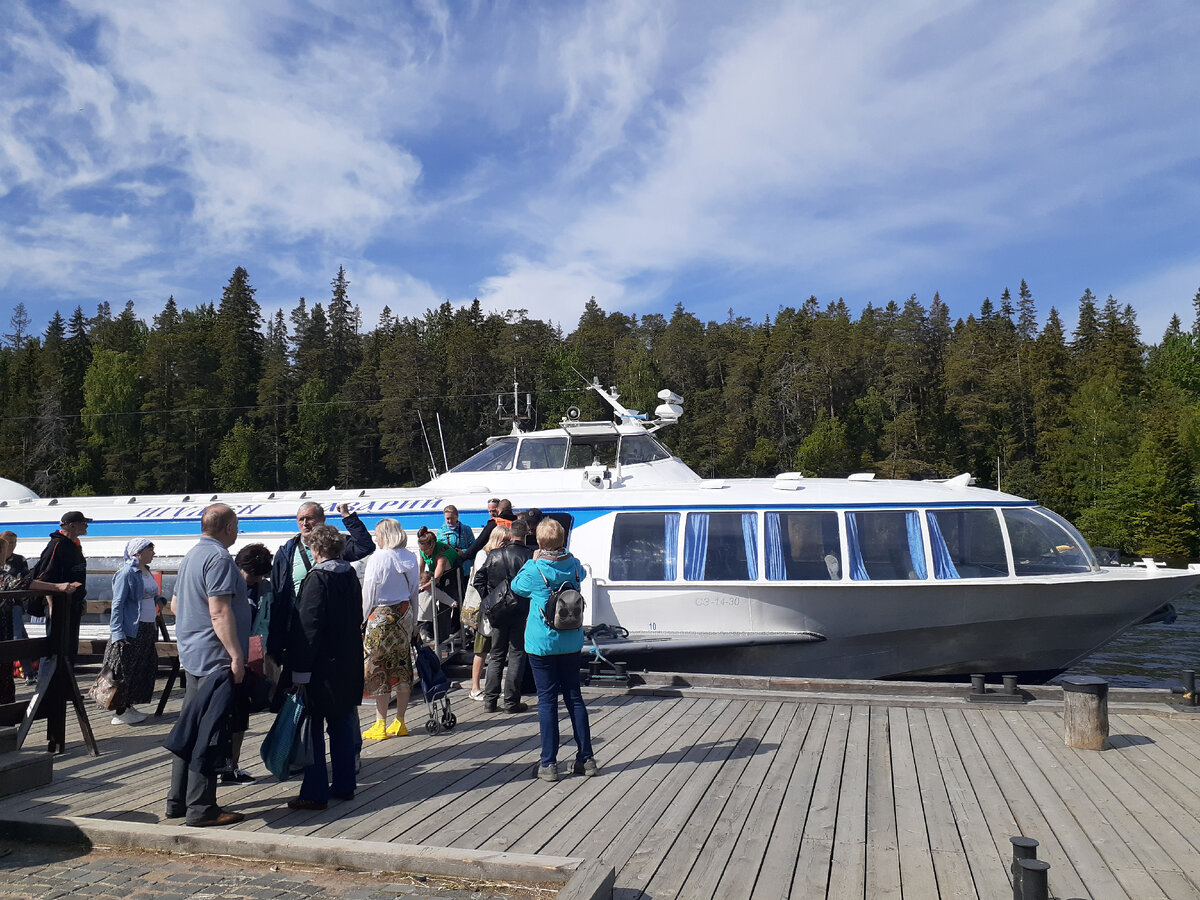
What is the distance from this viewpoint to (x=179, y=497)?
1345 centimetres

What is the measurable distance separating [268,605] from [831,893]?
3.38 m

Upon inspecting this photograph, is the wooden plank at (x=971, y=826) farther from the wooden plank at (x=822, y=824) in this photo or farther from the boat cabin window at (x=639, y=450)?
the boat cabin window at (x=639, y=450)

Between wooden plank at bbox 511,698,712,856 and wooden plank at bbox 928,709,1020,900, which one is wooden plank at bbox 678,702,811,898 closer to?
wooden plank at bbox 511,698,712,856

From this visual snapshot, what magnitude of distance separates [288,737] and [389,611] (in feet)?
4.61

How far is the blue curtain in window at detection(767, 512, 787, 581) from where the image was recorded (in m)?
10.4

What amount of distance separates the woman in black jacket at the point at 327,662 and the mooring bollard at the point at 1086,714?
483cm

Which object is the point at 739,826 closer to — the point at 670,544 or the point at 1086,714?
the point at 1086,714

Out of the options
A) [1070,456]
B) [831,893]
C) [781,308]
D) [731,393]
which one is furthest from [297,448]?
[831,893]

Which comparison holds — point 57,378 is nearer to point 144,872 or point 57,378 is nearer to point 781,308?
point 781,308

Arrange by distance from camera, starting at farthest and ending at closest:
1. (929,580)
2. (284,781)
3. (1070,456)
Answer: (1070,456) → (929,580) → (284,781)

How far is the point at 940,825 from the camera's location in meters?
4.75

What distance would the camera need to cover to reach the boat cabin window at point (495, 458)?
42.9 feet

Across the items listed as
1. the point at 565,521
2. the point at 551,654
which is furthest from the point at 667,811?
the point at 565,521

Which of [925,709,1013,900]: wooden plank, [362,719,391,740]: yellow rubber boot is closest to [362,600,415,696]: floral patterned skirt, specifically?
[362,719,391,740]: yellow rubber boot
